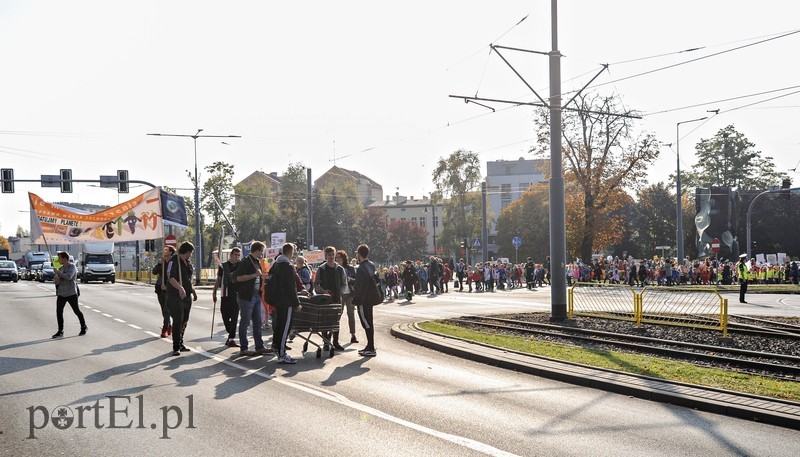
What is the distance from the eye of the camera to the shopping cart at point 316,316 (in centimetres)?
1199

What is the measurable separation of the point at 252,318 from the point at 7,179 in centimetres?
2748

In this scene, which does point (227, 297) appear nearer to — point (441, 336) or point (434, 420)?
point (441, 336)

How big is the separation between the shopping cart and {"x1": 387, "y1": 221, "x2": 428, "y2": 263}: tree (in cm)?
8313

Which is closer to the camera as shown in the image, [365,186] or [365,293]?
[365,293]

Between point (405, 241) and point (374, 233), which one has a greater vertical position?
point (374, 233)

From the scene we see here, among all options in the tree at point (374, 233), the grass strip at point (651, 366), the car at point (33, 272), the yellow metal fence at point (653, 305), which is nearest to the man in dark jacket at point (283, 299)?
the grass strip at point (651, 366)

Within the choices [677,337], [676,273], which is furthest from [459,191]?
[677,337]

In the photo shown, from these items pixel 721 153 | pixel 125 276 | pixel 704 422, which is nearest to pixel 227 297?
pixel 704 422

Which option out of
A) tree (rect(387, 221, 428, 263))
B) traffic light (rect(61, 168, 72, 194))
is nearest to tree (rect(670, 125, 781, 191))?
tree (rect(387, 221, 428, 263))

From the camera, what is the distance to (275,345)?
39.1ft

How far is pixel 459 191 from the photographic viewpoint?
76750mm

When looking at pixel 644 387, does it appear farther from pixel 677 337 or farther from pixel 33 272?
pixel 33 272

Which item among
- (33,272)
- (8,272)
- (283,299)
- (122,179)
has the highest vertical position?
(122,179)

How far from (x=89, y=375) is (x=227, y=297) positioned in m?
4.23
